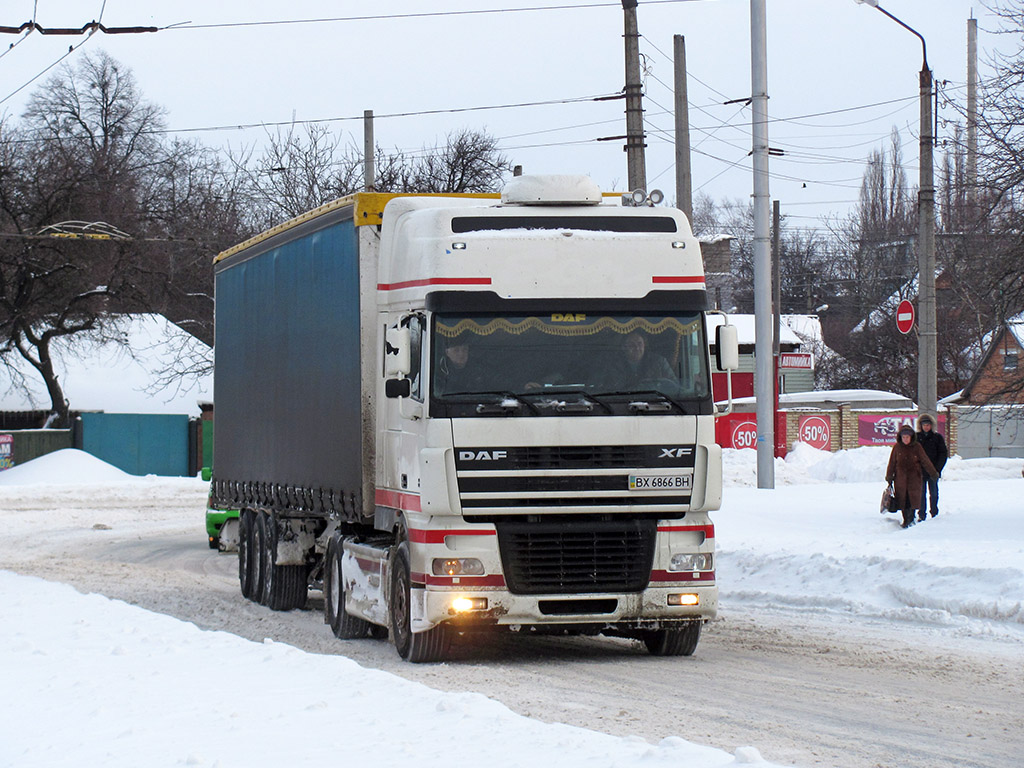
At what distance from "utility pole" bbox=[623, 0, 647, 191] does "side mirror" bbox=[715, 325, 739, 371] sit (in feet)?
33.4

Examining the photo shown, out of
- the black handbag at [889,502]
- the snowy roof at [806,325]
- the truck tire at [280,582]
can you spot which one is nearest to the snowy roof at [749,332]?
the snowy roof at [806,325]

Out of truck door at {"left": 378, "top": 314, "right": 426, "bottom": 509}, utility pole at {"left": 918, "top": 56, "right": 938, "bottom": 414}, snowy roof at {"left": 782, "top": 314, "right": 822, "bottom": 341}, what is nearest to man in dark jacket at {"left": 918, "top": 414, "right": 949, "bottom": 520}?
utility pole at {"left": 918, "top": 56, "right": 938, "bottom": 414}

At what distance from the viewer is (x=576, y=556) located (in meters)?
11.1

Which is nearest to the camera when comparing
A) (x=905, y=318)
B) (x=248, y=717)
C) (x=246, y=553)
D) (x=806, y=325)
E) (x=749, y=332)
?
(x=248, y=717)

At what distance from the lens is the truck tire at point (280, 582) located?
51.4 feet

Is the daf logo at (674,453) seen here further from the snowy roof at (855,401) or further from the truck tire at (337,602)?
the snowy roof at (855,401)

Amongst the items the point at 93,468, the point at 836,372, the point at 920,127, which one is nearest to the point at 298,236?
the point at 920,127

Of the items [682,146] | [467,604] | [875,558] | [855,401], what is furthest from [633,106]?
[855,401]

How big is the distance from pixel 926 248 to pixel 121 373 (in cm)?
3473

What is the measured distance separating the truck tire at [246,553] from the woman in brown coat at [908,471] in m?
8.47

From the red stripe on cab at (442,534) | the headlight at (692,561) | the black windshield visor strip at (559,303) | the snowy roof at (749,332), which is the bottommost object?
the headlight at (692,561)

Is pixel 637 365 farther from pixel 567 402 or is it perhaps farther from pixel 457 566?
pixel 457 566

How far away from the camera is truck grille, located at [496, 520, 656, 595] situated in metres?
11.0

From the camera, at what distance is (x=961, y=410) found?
45.5 metres
